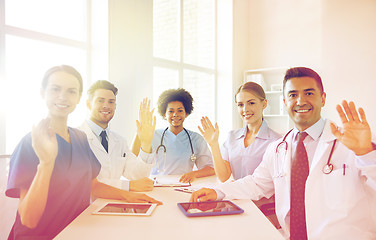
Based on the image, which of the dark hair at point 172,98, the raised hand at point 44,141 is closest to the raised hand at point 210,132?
the dark hair at point 172,98

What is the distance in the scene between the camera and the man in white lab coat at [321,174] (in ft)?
4.02

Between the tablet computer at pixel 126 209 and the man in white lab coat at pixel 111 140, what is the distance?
540mm

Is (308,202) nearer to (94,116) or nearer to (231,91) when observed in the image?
(94,116)

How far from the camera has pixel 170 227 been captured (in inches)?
41.3

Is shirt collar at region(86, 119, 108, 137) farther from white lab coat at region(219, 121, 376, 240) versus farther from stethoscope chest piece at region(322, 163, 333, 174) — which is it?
stethoscope chest piece at region(322, 163, 333, 174)

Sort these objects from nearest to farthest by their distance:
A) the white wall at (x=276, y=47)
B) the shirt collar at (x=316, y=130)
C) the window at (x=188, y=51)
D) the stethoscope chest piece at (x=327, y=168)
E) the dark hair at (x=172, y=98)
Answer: the stethoscope chest piece at (x=327, y=168)
the shirt collar at (x=316, y=130)
the dark hair at (x=172, y=98)
the white wall at (x=276, y=47)
the window at (x=188, y=51)

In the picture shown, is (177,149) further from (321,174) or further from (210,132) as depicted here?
(321,174)

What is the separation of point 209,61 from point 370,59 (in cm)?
246

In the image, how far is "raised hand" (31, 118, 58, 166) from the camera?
983 mm

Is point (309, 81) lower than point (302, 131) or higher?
higher

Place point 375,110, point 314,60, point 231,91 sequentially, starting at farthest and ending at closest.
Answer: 1. point 231,91
2. point 314,60
3. point 375,110

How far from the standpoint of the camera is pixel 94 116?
1.95 meters

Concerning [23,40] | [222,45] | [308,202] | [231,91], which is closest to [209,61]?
[222,45]

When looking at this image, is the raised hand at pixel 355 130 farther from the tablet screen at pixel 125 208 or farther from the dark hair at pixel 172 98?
the dark hair at pixel 172 98
